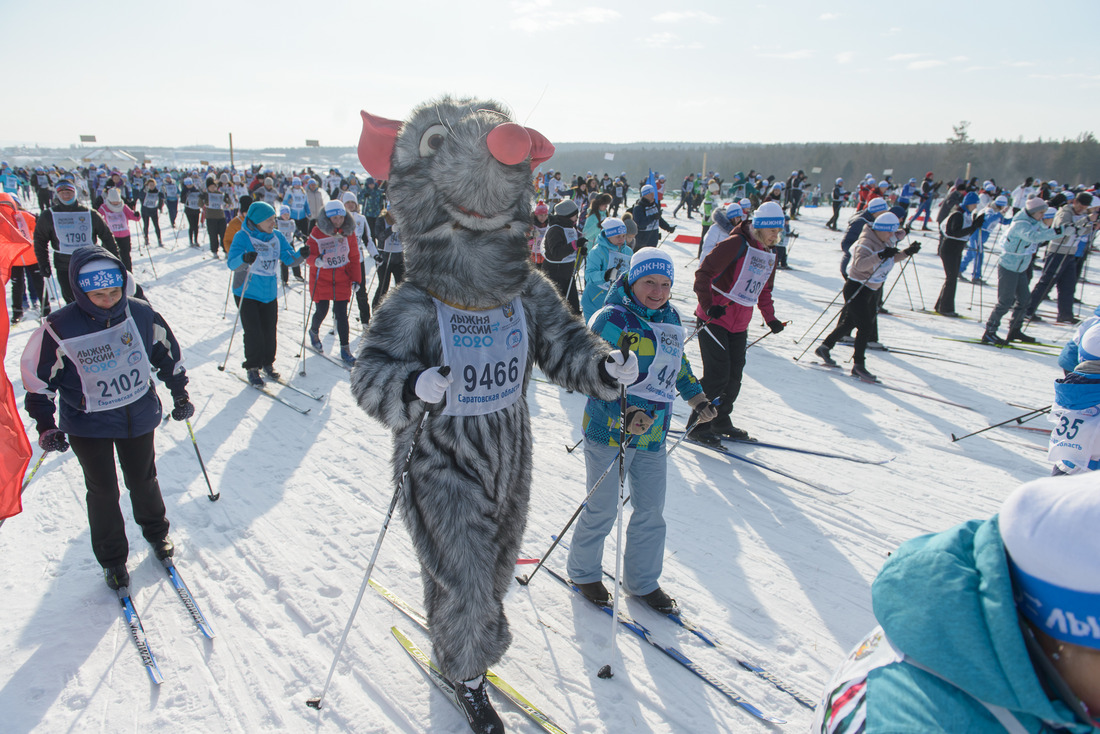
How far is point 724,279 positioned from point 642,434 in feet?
8.96

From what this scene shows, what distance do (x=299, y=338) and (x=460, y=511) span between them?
23.6ft

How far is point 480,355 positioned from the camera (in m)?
2.42

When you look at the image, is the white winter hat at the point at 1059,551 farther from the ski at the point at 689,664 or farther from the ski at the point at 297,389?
the ski at the point at 297,389

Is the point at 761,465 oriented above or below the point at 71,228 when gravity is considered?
below

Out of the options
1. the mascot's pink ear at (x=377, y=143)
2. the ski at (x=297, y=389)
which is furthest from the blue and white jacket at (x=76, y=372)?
the ski at (x=297, y=389)

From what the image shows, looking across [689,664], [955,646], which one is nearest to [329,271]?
[689,664]

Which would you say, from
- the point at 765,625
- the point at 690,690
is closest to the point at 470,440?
the point at 690,690

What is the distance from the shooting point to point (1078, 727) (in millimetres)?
879

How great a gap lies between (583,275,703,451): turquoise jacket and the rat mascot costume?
2.08 feet

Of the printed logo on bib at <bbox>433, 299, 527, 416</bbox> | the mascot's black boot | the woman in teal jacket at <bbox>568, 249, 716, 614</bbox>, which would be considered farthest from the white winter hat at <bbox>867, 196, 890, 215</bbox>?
the mascot's black boot

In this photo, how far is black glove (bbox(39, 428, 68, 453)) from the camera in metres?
2.94

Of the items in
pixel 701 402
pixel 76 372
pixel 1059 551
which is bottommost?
pixel 701 402

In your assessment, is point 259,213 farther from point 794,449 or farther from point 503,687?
point 794,449

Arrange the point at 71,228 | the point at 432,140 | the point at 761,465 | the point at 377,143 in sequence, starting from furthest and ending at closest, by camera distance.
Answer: the point at 71,228 < the point at 761,465 < the point at 377,143 < the point at 432,140
